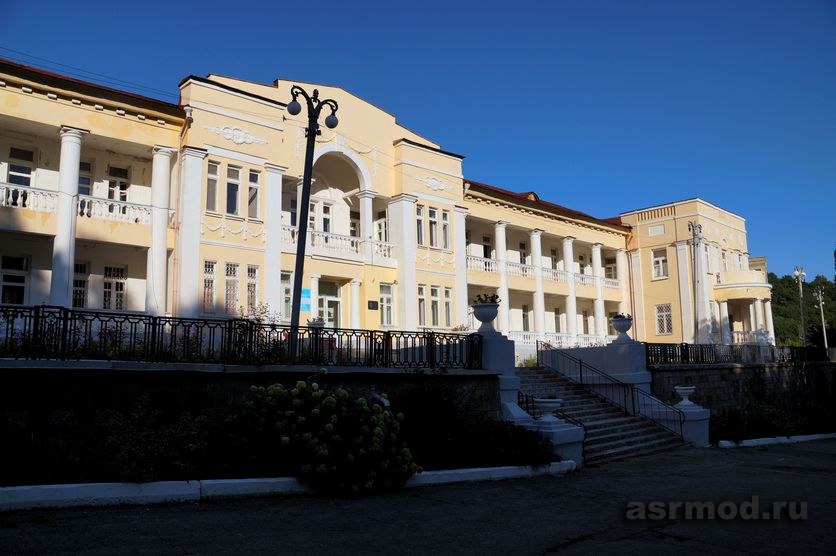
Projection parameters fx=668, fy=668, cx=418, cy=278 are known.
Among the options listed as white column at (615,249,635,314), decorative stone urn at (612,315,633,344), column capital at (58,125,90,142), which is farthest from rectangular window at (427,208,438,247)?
white column at (615,249,635,314)

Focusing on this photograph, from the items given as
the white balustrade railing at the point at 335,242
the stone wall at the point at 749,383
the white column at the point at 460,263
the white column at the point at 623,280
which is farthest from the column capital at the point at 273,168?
the white column at the point at 623,280

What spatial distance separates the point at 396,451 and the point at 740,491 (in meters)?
5.74

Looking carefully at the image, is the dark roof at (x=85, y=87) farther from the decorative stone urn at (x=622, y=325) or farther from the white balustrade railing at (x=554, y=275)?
the white balustrade railing at (x=554, y=275)

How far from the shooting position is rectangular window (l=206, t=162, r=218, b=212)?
21594 millimetres

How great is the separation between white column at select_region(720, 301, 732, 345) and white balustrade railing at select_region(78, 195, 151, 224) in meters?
31.1

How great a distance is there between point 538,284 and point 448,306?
771 cm

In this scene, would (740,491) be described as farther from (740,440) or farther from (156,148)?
(156,148)

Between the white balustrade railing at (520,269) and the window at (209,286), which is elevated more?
the white balustrade railing at (520,269)

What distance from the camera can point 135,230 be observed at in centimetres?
2056

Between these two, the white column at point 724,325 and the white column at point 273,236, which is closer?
the white column at point 273,236

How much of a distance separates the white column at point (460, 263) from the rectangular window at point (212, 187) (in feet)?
36.2

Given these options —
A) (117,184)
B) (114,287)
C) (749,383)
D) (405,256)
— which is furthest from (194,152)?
(749,383)

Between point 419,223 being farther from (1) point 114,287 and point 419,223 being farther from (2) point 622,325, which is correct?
(1) point 114,287

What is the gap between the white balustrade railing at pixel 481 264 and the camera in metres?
31.1
